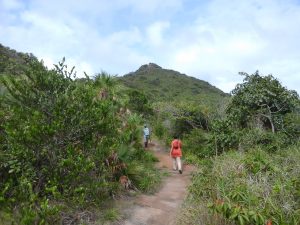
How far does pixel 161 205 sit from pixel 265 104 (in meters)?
7.84

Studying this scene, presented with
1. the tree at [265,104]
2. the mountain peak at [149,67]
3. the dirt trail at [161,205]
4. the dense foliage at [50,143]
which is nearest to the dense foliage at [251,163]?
the tree at [265,104]

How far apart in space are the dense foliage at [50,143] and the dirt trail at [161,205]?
2.80 ft

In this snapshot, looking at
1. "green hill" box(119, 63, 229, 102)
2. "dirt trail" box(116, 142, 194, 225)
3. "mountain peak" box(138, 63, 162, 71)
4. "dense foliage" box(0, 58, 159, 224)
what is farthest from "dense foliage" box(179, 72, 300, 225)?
"mountain peak" box(138, 63, 162, 71)

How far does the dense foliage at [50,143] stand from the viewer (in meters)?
7.16

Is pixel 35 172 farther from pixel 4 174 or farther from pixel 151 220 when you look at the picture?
pixel 151 220

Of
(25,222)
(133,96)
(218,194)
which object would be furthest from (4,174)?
(133,96)

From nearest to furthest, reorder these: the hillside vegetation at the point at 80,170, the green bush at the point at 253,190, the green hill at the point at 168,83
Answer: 1. the green bush at the point at 253,190
2. the hillside vegetation at the point at 80,170
3. the green hill at the point at 168,83

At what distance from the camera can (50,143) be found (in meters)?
7.84

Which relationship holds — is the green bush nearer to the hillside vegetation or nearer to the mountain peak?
the hillside vegetation

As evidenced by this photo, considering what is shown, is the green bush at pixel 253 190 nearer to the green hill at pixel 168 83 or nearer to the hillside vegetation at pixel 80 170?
the hillside vegetation at pixel 80 170

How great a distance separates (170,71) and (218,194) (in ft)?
203

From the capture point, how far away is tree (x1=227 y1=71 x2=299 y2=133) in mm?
Answer: 15359

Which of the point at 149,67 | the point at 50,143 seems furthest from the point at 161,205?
the point at 149,67

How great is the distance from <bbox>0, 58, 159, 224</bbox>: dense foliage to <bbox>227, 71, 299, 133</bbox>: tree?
782 centimetres
